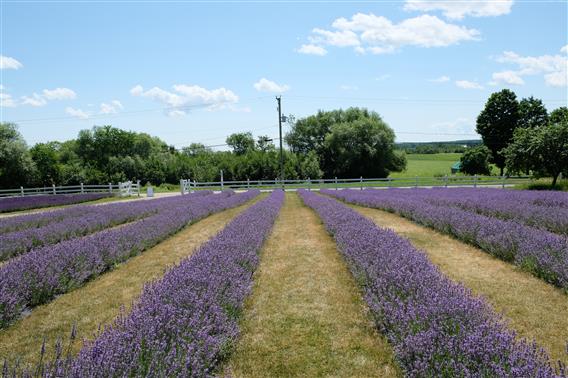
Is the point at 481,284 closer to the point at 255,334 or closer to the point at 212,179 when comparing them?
the point at 255,334

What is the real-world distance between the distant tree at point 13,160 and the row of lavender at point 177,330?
43.5 meters

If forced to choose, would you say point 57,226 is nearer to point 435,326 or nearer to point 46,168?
point 435,326

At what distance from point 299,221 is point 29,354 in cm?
900

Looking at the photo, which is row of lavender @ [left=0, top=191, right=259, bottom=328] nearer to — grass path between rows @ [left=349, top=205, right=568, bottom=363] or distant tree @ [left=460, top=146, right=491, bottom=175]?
grass path between rows @ [left=349, top=205, right=568, bottom=363]

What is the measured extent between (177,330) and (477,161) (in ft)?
176

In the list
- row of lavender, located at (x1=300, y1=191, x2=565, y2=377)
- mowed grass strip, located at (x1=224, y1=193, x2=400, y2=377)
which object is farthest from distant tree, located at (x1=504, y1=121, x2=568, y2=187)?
row of lavender, located at (x1=300, y1=191, x2=565, y2=377)

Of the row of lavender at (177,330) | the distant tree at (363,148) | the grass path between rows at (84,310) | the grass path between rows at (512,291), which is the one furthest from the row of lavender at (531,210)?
the distant tree at (363,148)

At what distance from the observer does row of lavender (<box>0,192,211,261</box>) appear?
834 centimetres

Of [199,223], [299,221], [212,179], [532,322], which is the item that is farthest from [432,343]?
[212,179]

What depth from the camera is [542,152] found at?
20.8m

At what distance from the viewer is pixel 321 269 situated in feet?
21.3

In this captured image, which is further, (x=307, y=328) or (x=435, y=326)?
(x=307, y=328)

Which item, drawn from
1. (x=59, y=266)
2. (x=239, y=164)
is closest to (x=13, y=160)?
(x=239, y=164)

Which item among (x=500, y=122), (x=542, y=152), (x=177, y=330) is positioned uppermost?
(x=500, y=122)
